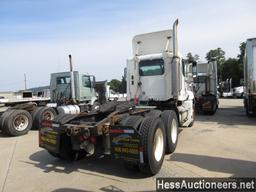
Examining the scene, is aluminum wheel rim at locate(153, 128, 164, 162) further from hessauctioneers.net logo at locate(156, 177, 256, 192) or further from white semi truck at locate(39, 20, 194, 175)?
hessauctioneers.net logo at locate(156, 177, 256, 192)

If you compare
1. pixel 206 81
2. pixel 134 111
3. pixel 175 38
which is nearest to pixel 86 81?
pixel 206 81

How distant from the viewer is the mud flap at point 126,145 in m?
5.31

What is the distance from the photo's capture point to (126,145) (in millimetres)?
5383

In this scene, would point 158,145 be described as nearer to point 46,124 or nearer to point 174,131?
point 174,131

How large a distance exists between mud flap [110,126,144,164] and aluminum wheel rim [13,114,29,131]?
7162mm

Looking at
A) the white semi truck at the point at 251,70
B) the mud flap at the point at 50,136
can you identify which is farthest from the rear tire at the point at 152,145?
the white semi truck at the point at 251,70

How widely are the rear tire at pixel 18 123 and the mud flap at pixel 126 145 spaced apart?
698 cm

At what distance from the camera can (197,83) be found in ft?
62.9

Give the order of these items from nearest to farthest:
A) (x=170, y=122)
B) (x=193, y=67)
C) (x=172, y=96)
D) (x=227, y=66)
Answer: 1. (x=170, y=122)
2. (x=172, y=96)
3. (x=193, y=67)
4. (x=227, y=66)

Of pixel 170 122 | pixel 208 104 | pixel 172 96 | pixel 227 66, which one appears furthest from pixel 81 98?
pixel 227 66

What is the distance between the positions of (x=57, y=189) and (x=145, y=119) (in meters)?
2.11

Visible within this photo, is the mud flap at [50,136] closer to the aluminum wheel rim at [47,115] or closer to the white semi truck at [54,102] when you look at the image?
the white semi truck at [54,102]

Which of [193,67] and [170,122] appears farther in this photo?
[193,67]

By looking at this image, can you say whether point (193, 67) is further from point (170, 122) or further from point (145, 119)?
point (145, 119)
